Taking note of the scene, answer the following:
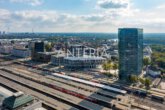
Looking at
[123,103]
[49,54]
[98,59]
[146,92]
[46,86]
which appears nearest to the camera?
[123,103]

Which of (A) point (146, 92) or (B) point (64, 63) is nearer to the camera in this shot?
(A) point (146, 92)

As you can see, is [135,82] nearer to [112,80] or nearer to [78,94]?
[112,80]

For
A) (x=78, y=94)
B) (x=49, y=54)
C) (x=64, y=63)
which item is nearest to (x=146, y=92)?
(x=78, y=94)

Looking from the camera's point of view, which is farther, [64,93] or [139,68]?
[139,68]

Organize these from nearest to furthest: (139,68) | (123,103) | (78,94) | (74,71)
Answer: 1. (123,103)
2. (78,94)
3. (139,68)
4. (74,71)

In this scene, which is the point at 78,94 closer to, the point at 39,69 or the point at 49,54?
the point at 39,69

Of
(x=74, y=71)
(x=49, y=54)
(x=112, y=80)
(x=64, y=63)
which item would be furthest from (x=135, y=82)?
(x=49, y=54)
